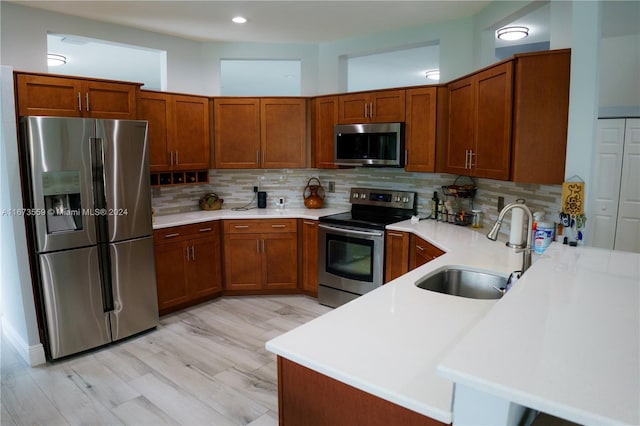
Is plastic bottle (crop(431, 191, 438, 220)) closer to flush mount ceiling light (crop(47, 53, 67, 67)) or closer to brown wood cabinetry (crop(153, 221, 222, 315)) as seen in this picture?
brown wood cabinetry (crop(153, 221, 222, 315))

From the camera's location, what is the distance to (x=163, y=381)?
2.90 metres

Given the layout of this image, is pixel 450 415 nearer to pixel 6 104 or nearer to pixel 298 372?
pixel 298 372

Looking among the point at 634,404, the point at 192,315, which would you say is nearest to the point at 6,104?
the point at 192,315

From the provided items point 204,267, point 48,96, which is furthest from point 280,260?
point 48,96

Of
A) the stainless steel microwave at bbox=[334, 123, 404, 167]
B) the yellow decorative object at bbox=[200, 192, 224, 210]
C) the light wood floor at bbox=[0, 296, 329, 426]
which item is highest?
the stainless steel microwave at bbox=[334, 123, 404, 167]

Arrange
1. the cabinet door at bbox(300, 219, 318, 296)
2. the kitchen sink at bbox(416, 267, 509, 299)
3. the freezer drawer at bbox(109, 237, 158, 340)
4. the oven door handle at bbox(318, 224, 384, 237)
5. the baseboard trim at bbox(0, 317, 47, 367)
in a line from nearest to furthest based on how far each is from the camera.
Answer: the kitchen sink at bbox(416, 267, 509, 299)
the baseboard trim at bbox(0, 317, 47, 367)
the freezer drawer at bbox(109, 237, 158, 340)
the oven door handle at bbox(318, 224, 384, 237)
the cabinet door at bbox(300, 219, 318, 296)

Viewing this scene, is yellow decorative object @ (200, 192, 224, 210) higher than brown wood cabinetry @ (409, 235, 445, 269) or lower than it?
higher

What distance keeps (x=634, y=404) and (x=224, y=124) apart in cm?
436

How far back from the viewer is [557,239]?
2.53 metres

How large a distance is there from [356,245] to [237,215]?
1335 mm

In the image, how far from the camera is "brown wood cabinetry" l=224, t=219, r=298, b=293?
4.43 meters

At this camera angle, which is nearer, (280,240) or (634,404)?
(634,404)

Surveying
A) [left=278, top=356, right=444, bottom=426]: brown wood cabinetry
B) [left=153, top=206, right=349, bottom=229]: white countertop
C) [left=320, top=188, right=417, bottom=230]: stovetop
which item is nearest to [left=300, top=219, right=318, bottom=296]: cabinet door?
[left=153, top=206, right=349, bottom=229]: white countertop

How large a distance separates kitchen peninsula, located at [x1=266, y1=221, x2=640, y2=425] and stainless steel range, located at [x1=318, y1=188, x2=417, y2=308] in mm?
1856
